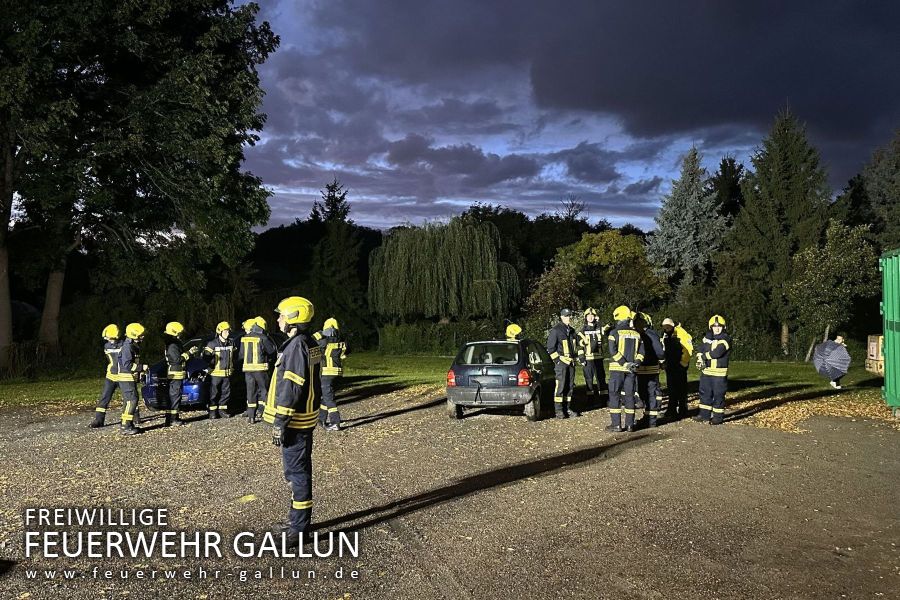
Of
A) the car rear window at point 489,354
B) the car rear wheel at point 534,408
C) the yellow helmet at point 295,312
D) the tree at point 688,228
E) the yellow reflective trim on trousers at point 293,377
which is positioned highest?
the tree at point 688,228

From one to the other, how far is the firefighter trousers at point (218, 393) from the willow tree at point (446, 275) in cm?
2447

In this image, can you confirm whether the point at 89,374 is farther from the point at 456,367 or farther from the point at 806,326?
the point at 806,326

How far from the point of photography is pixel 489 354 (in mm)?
13391

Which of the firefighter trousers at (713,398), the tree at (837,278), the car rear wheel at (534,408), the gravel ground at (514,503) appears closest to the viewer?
the gravel ground at (514,503)

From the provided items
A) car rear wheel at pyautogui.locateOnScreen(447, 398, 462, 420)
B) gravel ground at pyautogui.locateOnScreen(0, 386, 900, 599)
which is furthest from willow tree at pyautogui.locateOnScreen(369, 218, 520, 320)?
gravel ground at pyautogui.locateOnScreen(0, 386, 900, 599)

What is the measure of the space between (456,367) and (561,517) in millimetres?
6120

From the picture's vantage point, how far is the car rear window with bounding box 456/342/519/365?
13094 mm

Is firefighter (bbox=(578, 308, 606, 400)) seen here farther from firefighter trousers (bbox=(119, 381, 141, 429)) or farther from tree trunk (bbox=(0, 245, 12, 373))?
tree trunk (bbox=(0, 245, 12, 373))

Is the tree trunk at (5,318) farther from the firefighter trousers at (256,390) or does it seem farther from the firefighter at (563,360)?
the firefighter at (563,360)

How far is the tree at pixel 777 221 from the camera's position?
35.1 metres

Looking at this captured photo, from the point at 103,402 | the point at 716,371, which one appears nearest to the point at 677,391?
the point at 716,371

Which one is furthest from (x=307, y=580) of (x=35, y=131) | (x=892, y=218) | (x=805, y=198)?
(x=892, y=218)

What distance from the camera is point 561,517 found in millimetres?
7031

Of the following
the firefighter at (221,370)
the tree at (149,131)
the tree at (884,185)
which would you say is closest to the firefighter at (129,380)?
the firefighter at (221,370)
